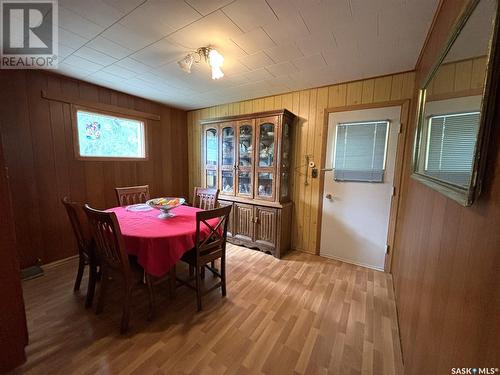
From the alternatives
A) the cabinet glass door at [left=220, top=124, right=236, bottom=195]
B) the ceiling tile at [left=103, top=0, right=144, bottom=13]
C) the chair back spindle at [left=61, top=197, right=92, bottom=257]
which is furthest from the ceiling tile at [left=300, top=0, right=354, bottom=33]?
the chair back spindle at [left=61, top=197, right=92, bottom=257]

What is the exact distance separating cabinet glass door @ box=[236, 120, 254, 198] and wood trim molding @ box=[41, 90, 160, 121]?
1.58 m

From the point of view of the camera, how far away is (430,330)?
0.89m

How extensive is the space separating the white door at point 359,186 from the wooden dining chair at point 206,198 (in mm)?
1495

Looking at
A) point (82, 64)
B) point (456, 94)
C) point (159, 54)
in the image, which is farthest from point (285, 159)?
point (82, 64)

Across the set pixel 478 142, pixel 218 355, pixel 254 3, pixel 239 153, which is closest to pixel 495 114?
pixel 478 142

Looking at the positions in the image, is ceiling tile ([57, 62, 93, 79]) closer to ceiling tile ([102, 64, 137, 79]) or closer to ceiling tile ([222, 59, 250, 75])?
ceiling tile ([102, 64, 137, 79])

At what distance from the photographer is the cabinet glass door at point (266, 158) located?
2.73 m

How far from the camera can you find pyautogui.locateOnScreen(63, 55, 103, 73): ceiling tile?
2.02 m

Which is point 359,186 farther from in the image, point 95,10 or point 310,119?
point 95,10

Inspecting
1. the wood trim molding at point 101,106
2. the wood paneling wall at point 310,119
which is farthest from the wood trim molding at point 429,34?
the wood trim molding at point 101,106

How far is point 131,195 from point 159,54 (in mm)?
1798

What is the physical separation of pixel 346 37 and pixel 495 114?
1.48 metres

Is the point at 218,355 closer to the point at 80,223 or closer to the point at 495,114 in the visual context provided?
the point at 80,223

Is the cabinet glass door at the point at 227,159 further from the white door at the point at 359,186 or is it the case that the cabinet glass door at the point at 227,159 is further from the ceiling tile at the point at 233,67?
the white door at the point at 359,186
